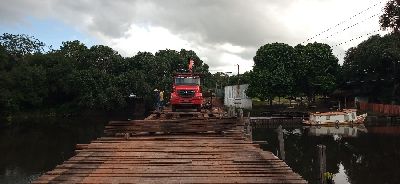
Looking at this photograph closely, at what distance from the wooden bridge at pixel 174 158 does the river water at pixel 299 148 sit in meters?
15.0

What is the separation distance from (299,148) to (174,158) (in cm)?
3068

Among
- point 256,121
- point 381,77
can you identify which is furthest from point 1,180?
point 381,77

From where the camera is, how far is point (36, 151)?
36.6 metres

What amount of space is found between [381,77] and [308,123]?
18.8m

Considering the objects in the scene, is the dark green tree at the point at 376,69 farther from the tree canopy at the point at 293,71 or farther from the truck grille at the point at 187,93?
the truck grille at the point at 187,93

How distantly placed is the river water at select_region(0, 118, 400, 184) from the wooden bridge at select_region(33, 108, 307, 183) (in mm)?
15018

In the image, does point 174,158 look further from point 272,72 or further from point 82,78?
point 82,78

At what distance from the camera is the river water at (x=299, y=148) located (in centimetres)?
2798

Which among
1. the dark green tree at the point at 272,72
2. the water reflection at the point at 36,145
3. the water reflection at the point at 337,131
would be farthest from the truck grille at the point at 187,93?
the dark green tree at the point at 272,72

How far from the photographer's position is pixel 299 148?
38.6 metres

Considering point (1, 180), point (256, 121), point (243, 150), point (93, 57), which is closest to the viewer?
point (243, 150)

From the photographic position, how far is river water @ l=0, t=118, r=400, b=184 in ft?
91.8

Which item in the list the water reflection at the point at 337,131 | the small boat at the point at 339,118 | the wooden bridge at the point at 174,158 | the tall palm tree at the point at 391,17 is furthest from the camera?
the small boat at the point at 339,118

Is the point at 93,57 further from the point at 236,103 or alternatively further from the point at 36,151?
the point at 36,151
